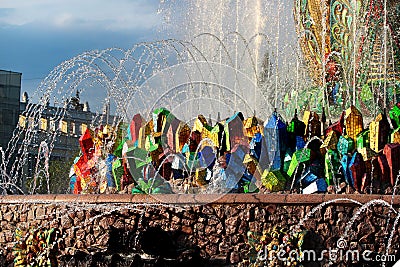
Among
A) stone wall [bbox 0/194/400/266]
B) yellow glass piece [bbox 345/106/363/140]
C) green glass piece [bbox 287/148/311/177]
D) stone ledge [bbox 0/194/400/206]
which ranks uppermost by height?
yellow glass piece [bbox 345/106/363/140]

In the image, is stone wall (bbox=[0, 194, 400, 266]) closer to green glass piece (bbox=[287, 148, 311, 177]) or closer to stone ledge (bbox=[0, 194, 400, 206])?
stone ledge (bbox=[0, 194, 400, 206])

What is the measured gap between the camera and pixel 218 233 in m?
8.53

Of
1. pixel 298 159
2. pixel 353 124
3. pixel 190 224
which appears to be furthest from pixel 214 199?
pixel 353 124

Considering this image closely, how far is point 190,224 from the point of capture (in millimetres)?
8648

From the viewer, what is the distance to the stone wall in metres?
8.12

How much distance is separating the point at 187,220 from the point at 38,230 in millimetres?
1670

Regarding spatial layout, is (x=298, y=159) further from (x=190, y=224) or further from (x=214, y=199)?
(x=190, y=224)

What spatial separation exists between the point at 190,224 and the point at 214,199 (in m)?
0.36

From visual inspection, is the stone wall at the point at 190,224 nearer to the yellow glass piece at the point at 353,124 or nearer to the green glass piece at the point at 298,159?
the green glass piece at the point at 298,159

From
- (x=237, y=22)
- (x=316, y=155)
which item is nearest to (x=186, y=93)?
(x=237, y=22)

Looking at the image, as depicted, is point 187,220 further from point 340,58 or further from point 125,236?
point 340,58

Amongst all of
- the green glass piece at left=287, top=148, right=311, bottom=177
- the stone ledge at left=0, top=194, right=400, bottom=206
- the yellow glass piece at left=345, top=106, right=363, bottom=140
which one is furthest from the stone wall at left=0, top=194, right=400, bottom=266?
the yellow glass piece at left=345, top=106, right=363, bottom=140

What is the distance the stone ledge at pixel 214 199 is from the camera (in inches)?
320

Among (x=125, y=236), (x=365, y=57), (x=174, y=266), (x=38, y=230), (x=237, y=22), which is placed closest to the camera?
(x=174, y=266)
